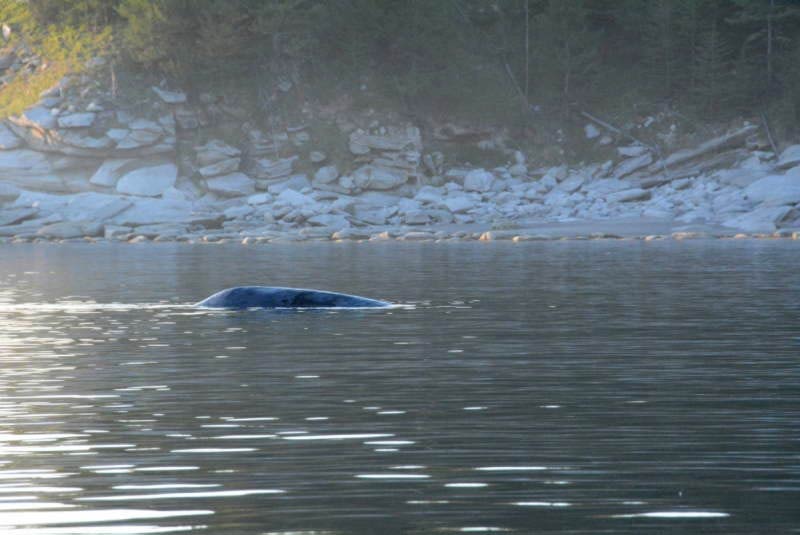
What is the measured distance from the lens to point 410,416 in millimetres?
11945

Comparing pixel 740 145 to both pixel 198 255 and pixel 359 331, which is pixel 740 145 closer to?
pixel 198 255

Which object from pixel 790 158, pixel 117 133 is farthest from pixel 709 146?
pixel 117 133

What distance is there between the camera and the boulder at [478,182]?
257 ft

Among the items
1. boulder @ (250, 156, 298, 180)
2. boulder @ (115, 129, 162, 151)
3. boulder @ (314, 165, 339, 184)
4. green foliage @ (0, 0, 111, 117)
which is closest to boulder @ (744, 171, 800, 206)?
boulder @ (314, 165, 339, 184)

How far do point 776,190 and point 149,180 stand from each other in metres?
32.0

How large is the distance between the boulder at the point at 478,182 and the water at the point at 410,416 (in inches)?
2014

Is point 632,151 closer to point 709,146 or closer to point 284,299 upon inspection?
point 709,146

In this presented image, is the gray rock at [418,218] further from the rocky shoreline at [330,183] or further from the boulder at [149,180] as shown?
the boulder at [149,180]

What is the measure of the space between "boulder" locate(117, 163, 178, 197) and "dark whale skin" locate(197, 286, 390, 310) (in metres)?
52.4

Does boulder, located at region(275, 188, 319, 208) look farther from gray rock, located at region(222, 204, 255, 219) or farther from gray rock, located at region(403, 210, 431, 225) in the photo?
gray rock, located at region(403, 210, 431, 225)

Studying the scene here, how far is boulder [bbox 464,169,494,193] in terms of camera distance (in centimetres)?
7831

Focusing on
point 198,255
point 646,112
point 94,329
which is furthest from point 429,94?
point 94,329

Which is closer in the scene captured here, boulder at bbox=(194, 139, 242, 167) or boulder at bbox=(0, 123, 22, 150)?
boulder at bbox=(0, 123, 22, 150)

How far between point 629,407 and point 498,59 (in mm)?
77746
